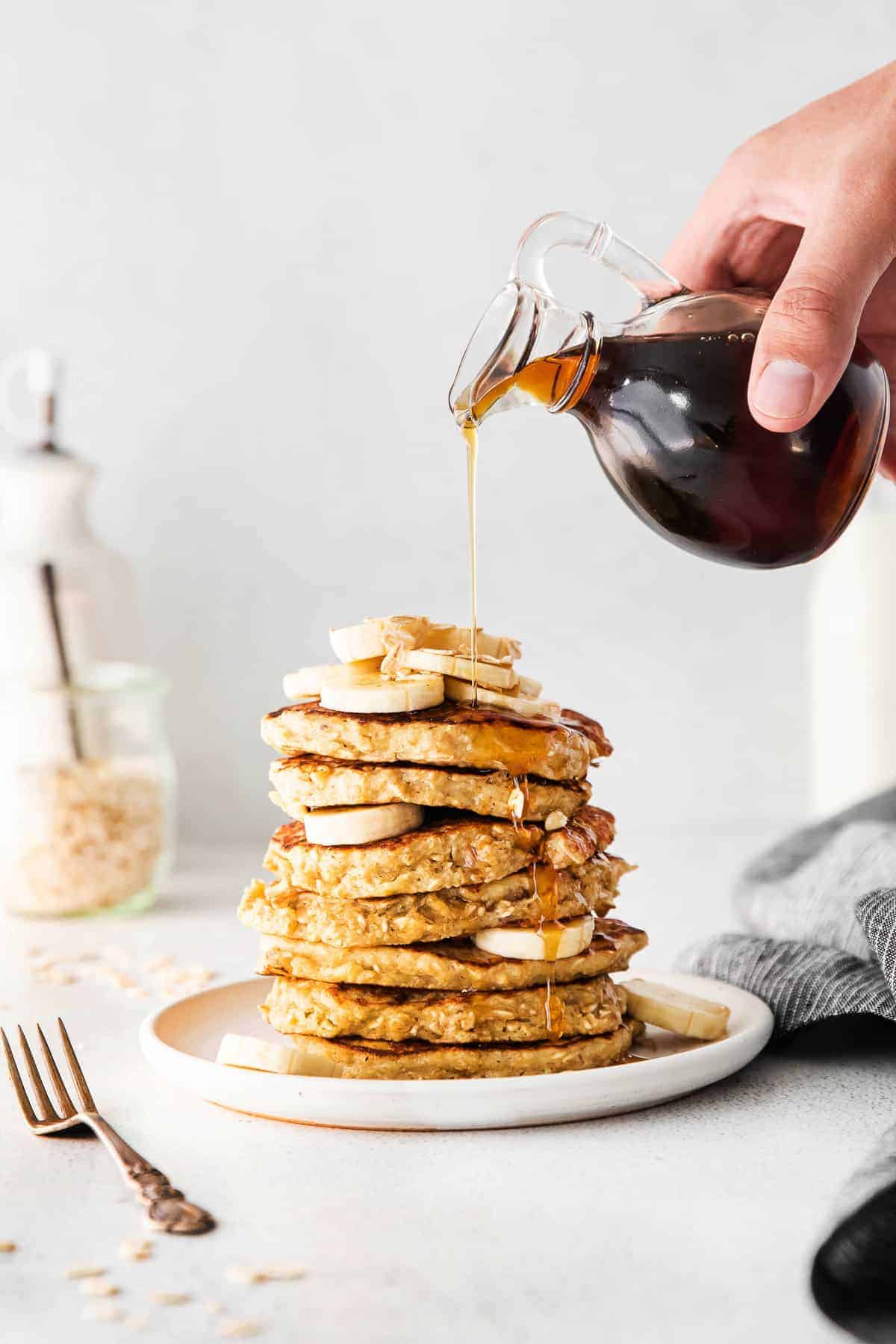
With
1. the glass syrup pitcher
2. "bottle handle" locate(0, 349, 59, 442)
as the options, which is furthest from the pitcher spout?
"bottle handle" locate(0, 349, 59, 442)

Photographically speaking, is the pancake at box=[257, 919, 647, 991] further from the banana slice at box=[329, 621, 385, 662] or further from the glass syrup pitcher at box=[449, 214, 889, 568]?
the glass syrup pitcher at box=[449, 214, 889, 568]

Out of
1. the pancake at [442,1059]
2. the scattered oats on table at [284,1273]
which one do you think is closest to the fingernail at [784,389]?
the pancake at [442,1059]

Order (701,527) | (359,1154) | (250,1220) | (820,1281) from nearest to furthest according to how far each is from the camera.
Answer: (820,1281), (250,1220), (359,1154), (701,527)

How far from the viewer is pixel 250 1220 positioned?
910mm

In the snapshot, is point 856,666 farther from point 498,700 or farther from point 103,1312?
point 103,1312

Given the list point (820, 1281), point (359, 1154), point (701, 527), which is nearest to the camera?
point (820, 1281)

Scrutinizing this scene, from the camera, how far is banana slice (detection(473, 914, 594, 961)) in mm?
1094

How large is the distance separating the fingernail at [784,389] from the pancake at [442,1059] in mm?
495

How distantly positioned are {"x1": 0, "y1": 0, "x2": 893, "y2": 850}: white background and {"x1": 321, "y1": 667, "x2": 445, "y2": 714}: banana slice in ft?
5.21

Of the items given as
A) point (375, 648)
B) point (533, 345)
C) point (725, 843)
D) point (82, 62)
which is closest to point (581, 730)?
point (375, 648)

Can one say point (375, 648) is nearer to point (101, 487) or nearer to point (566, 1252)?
point (566, 1252)

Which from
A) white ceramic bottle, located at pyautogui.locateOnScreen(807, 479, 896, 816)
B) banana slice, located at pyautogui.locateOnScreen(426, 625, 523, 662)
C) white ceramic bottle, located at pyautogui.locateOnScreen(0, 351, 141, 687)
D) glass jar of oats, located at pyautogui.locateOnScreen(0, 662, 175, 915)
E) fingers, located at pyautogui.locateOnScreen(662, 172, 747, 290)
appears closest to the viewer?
banana slice, located at pyautogui.locateOnScreen(426, 625, 523, 662)

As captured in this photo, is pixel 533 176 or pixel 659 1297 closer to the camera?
pixel 659 1297

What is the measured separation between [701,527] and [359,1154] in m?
0.53
